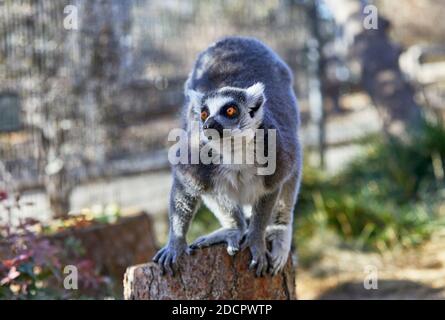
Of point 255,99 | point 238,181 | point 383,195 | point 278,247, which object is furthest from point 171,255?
point 383,195

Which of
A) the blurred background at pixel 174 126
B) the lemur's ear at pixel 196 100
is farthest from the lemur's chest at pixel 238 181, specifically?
the blurred background at pixel 174 126

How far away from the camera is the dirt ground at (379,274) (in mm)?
6297

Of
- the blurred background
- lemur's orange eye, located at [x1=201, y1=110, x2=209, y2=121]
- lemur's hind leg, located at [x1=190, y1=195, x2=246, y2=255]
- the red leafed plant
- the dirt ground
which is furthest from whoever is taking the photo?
the blurred background

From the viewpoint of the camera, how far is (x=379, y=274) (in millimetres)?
6832

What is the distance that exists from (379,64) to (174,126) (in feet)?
12.1

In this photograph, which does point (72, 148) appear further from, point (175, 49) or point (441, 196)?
point (441, 196)

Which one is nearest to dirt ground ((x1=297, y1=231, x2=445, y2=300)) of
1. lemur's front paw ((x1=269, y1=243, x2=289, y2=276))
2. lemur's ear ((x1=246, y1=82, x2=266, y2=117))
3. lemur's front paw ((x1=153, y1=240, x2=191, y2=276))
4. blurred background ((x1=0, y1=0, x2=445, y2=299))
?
blurred background ((x1=0, y1=0, x2=445, y2=299))

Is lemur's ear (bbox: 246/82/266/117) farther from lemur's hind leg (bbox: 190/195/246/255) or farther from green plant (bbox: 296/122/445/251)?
green plant (bbox: 296/122/445/251)

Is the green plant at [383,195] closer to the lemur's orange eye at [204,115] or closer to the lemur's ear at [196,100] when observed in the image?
the lemur's ear at [196,100]

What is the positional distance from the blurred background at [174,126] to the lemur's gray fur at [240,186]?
146cm

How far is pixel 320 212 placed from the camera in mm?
7863

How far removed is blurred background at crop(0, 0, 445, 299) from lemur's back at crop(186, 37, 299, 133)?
1736 mm

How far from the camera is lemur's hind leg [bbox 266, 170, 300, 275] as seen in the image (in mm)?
4348
